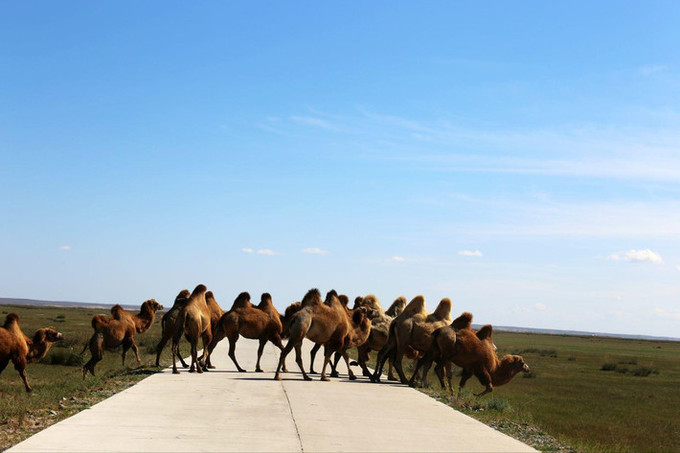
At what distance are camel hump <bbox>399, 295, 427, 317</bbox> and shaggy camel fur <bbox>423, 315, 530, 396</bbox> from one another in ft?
3.32

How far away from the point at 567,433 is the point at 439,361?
143 inches

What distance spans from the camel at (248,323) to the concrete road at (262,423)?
273 centimetres

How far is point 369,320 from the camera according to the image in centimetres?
2016

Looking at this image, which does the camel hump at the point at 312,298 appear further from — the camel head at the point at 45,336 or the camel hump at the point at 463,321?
the camel head at the point at 45,336

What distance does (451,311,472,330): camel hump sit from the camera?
18562 millimetres

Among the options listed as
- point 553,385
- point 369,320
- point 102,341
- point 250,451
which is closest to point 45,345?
point 102,341

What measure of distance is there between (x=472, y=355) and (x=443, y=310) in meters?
1.66

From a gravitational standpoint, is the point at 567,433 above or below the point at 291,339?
below

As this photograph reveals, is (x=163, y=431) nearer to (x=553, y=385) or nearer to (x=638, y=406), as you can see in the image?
(x=638, y=406)

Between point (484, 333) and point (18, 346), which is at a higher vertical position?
point (484, 333)

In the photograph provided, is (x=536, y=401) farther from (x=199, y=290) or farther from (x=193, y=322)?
(x=193, y=322)

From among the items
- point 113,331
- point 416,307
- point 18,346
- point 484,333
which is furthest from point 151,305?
point 484,333

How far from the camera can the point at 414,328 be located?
61.8 feet

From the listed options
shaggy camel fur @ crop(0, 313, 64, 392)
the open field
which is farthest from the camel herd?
the open field
